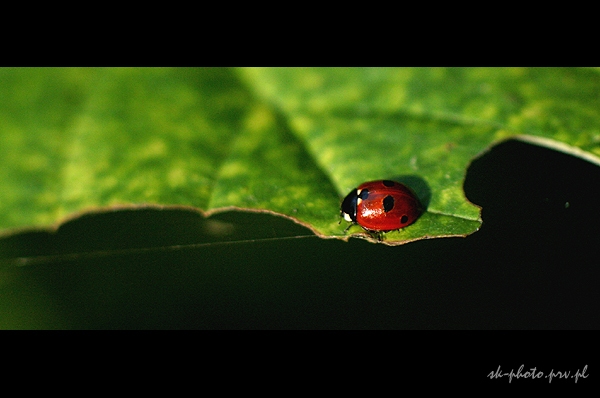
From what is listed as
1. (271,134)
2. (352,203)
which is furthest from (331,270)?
(271,134)

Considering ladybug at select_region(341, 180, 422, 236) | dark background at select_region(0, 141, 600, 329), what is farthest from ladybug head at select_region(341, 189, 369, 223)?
dark background at select_region(0, 141, 600, 329)

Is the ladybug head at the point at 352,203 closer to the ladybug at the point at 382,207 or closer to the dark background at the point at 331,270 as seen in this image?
the ladybug at the point at 382,207

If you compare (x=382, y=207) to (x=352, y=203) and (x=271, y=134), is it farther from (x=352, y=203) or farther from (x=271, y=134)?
(x=271, y=134)

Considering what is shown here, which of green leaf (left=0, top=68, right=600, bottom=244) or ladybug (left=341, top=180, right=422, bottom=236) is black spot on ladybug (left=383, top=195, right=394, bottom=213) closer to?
ladybug (left=341, top=180, right=422, bottom=236)

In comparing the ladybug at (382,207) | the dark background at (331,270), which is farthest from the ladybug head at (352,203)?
the dark background at (331,270)

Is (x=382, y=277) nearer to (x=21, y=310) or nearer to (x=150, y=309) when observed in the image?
(x=150, y=309)
